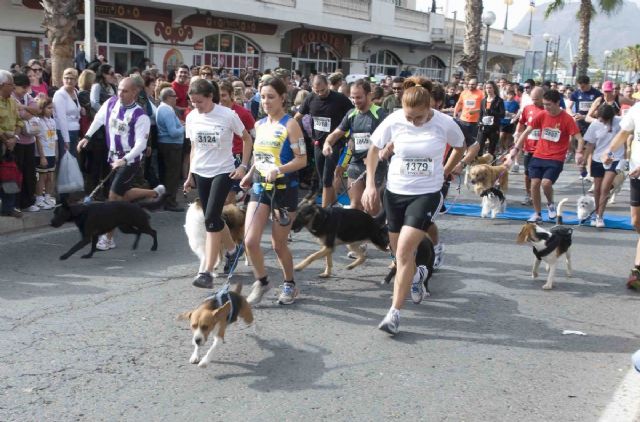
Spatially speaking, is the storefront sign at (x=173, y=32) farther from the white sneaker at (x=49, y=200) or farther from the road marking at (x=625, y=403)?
the road marking at (x=625, y=403)

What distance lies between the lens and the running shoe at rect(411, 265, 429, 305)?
6000 millimetres

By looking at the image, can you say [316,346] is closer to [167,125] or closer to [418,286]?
[418,286]

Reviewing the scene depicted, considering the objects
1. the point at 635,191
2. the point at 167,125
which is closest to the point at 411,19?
the point at 167,125

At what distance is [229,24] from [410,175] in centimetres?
2376

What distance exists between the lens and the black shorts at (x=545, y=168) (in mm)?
9555

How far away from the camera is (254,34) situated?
28969 mm

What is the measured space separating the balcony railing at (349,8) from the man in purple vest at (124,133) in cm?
2461

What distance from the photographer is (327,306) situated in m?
5.96

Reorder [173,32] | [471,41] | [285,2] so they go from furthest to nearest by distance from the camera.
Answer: [285,2], [173,32], [471,41]

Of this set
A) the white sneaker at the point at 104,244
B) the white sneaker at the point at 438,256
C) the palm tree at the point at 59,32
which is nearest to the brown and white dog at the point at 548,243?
the white sneaker at the point at 438,256

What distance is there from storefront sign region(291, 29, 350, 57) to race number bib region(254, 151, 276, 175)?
1053 inches

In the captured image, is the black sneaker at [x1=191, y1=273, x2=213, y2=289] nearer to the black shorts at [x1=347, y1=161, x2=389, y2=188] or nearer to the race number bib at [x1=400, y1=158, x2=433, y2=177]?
the race number bib at [x1=400, y1=158, x2=433, y2=177]

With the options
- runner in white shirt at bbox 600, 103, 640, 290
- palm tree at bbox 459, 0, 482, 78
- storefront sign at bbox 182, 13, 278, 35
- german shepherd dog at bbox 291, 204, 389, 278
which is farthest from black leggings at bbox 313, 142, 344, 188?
storefront sign at bbox 182, 13, 278, 35

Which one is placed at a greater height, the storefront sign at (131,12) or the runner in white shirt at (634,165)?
the storefront sign at (131,12)
